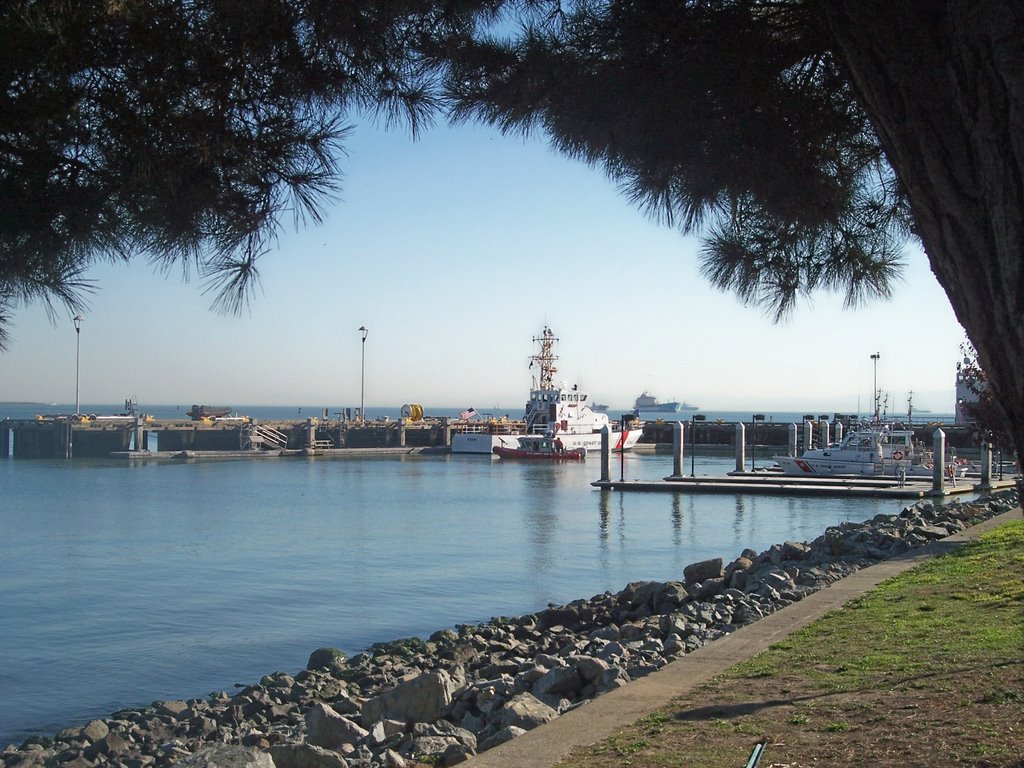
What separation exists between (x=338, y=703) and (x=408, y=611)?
7040 millimetres

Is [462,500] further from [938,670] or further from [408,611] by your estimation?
[938,670]

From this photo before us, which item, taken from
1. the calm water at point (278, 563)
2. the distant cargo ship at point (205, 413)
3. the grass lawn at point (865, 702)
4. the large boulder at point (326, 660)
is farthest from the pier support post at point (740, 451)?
the distant cargo ship at point (205, 413)

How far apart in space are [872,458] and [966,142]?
36.1 metres

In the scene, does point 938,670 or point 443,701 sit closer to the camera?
point 938,670

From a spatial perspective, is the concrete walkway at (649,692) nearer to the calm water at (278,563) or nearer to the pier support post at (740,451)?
the calm water at (278,563)

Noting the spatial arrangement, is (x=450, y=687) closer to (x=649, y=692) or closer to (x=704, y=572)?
(x=649, y=692)

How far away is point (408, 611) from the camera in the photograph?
15.8 metres

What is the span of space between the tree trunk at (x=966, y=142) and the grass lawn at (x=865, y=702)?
1.77 m

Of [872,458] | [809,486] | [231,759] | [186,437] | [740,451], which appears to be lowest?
[809,486]

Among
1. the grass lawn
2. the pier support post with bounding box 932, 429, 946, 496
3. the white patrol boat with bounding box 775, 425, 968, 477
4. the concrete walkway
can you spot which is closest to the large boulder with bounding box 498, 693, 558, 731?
the concrete walkway

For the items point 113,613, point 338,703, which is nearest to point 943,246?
point 338,703

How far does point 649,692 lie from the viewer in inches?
234

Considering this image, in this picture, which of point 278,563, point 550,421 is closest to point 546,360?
point 550,421

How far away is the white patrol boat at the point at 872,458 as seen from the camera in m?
37.1
